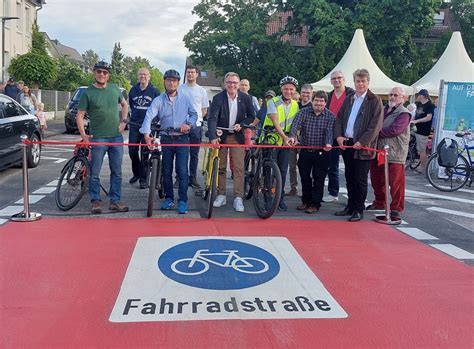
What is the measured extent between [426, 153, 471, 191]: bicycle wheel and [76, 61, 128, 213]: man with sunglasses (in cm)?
681

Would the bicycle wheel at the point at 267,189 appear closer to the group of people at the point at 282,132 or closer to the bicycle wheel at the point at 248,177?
the group of people at the point at 282,132

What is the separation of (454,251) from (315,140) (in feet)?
8.41

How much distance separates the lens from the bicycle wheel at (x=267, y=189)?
6945mm

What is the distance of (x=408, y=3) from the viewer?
112 feet

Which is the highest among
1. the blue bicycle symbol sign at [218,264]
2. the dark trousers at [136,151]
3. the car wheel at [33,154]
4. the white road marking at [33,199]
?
the dark trousers at [136,151]

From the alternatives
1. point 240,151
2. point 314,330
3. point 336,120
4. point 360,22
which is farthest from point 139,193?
point 360,22

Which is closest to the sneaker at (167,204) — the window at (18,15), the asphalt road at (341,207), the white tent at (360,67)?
the asphalt road at (341,207)

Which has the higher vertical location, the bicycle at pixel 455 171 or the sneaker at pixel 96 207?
the bicycle at pixel 455 171

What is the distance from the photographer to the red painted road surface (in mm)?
3566

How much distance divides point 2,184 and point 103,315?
644 cm

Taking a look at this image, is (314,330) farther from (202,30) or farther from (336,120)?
(202,30)

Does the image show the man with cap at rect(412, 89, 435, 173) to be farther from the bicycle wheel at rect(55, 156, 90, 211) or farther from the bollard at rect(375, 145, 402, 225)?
the bicycle wheel at rect(55, 156, 90, 211)

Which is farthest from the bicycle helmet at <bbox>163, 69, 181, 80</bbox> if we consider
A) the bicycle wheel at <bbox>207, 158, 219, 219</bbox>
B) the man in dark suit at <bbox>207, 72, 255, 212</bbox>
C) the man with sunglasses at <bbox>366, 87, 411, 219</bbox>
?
the man with sunglasses at <bbox>366, 87, 411, 219</bbox>

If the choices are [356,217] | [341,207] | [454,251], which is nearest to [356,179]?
[356,217]
